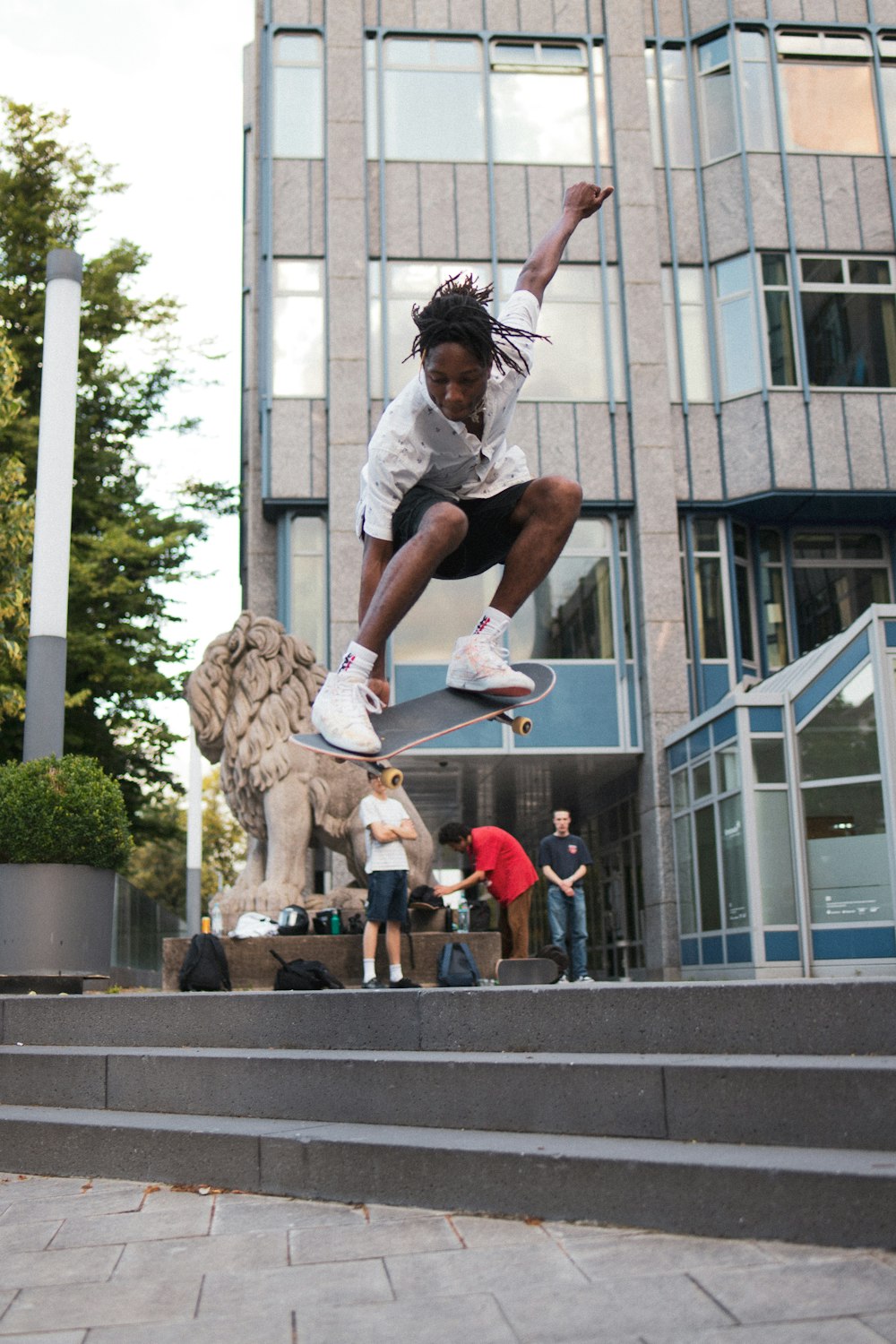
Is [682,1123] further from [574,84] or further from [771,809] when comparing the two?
[574,84]

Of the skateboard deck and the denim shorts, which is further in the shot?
the skateboard deck

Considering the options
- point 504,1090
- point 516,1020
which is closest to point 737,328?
point 516,1020

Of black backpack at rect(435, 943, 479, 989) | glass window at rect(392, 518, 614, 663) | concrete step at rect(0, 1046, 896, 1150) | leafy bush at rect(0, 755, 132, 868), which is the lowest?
concrete step at rect(0, 1046, 896, 1150)

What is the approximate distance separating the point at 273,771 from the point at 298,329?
12886 mm

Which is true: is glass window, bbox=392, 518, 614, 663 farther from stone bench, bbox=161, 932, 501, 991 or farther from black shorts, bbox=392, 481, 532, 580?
black shorts, bbox=392, 481, 532, 580

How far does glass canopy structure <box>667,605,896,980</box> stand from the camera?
14938 mm

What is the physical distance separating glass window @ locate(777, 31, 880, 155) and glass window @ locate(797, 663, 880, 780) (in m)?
10.9

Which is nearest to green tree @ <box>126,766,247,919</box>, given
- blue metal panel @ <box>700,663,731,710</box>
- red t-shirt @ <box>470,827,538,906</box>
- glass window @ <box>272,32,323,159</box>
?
glass window @ <box>272,32,323,159</box>

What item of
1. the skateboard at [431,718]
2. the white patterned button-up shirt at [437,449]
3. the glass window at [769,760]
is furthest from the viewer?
the glass window at [769,760]

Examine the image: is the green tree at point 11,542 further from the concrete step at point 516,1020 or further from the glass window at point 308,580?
the concrete step at point 516,1020

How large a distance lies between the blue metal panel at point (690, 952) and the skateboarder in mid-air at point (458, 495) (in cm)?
1331

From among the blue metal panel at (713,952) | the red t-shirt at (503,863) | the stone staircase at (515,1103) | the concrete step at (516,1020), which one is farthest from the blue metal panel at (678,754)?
the stone staircase at (515,1103)

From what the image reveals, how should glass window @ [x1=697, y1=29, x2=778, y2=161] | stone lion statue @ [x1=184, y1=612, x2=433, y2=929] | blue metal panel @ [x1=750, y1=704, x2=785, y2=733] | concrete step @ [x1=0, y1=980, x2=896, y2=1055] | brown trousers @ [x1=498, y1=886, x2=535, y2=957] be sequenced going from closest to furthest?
concrete step @ [x1=0, y1=980, x2=896, y2=1055], stone lion statue @ [x1=184, y1=612, x2=433, y2=929], brown trousers @ [x1=498, y1=886, x2=535, y2=957], blue metal panel @ [x1=750, y1=704, x2=785, y2=733], glass window @ [x1=697, y1=29, x2=778, y2=161]

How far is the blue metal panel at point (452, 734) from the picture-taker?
64.5ft
